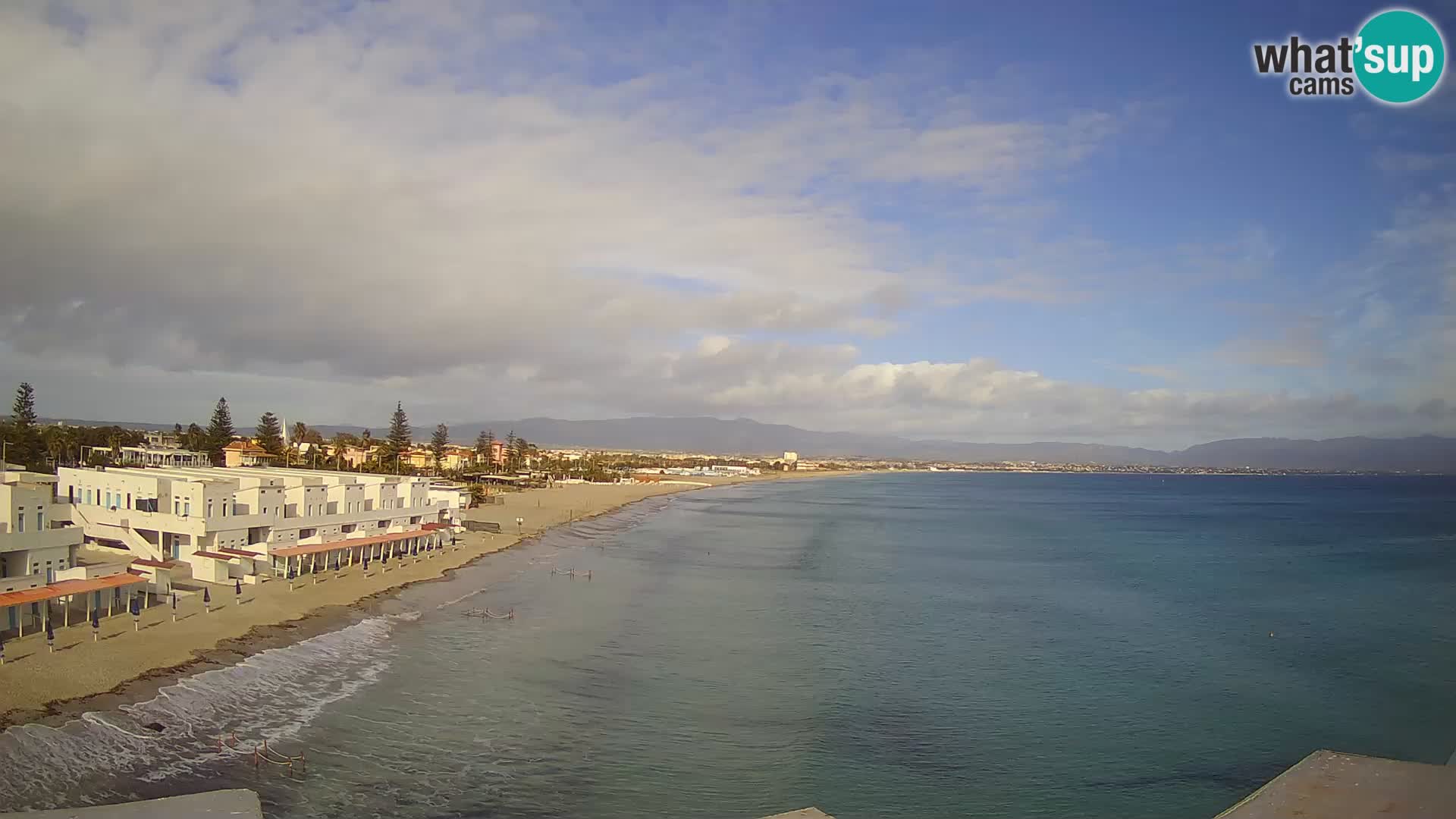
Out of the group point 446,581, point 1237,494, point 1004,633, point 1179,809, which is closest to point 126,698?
point 446,581

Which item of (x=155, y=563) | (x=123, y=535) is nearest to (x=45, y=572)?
(x=155, y=563)

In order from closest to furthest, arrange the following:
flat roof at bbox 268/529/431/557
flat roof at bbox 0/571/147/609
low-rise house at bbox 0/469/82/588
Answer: flat roof at bbox 0/571/147/609 → low-rise house at bbox 0/469/82/588 → flat roof at bbox 268/529/431/557

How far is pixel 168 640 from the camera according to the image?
21203 mm

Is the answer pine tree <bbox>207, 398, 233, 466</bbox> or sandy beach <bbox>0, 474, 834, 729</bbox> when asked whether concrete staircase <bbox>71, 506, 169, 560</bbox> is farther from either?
pine tree <bbox>207, 398, 233, 466</bbox>

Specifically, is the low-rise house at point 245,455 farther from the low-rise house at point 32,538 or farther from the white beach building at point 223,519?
the low-rise house at point 32,538

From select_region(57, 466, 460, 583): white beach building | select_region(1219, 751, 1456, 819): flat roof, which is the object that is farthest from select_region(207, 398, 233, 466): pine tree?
select_region(1219, 751, 1456, 819): flat roof

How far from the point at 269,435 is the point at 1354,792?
90.3 meters

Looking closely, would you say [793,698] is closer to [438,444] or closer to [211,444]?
[211,444]

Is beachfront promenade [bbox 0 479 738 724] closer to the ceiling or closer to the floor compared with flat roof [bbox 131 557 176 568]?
closer to the floor

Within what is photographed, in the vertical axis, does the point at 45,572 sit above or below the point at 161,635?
above

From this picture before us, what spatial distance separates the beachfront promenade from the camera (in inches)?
669

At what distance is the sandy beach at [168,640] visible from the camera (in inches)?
663

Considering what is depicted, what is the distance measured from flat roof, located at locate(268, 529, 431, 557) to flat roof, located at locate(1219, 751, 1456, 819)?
A: 100 feet

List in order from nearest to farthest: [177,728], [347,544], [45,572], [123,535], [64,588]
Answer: [177,728] → [64,588] → [45,572] → [123,535] → [347,544]
